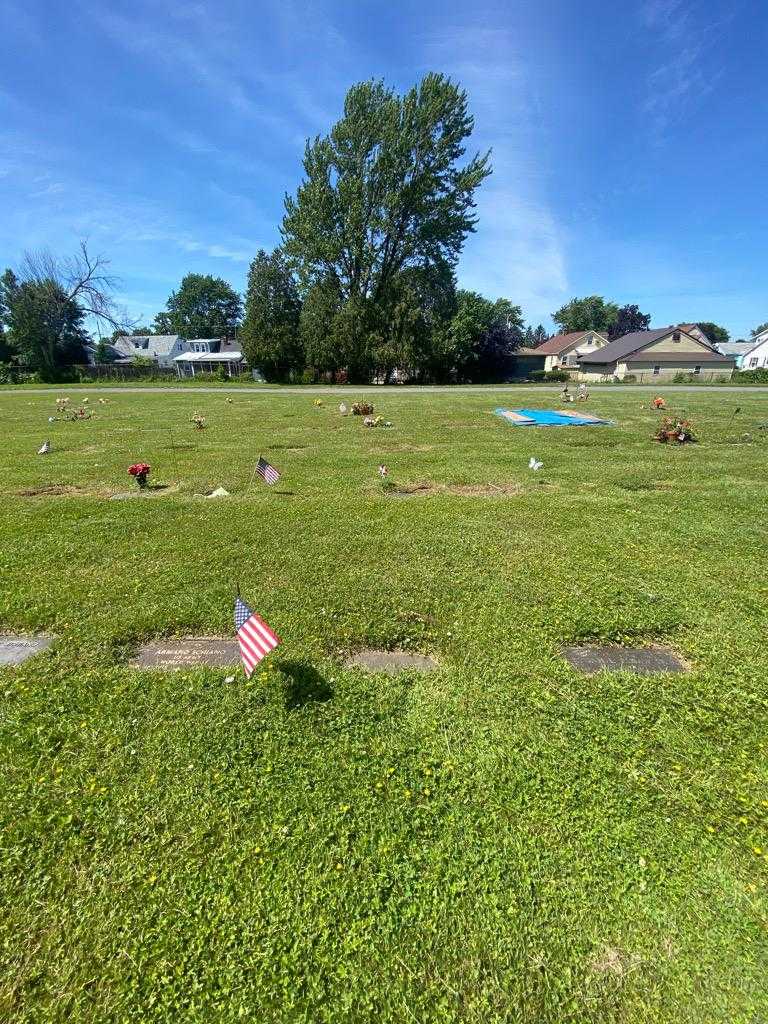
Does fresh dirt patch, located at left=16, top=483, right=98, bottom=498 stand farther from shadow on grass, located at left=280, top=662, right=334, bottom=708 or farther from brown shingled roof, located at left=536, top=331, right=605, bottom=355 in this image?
brown shingled roof, located at left=536, top=331, right=605, bottom=355

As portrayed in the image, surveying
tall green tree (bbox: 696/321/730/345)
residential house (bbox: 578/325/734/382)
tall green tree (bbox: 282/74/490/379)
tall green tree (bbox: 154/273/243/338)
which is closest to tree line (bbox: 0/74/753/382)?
tall green tree (bbox: 282/74/490/379)

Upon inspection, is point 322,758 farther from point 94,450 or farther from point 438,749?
point 94,450

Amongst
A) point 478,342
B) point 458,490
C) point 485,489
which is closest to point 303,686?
point 458,490

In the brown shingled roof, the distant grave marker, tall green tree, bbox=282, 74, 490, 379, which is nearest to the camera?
the distant grave marker

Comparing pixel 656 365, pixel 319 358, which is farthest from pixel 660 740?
pixel 656 365

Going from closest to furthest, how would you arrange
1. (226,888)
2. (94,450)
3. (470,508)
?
1. (226,888)
2. (470,508)
3. (94,450)

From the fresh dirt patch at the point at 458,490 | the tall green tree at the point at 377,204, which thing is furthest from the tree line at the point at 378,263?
the fresh dirt patch at the point at 458,490

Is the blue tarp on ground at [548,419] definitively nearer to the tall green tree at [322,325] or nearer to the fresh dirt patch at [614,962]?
the fresh dirt patch at [614,962]

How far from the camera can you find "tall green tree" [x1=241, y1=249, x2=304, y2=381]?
33656mm

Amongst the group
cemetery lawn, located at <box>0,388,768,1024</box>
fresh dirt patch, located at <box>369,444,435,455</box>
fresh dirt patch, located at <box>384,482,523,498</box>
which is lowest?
cemetery lawn, located at <box>0,388,768,1024</box>

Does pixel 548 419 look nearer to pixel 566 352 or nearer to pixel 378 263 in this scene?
pixel 378 263

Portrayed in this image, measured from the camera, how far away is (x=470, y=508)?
20.2 feet

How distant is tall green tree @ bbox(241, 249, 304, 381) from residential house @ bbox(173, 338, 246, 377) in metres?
18.1

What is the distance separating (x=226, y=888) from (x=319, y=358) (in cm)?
3376
